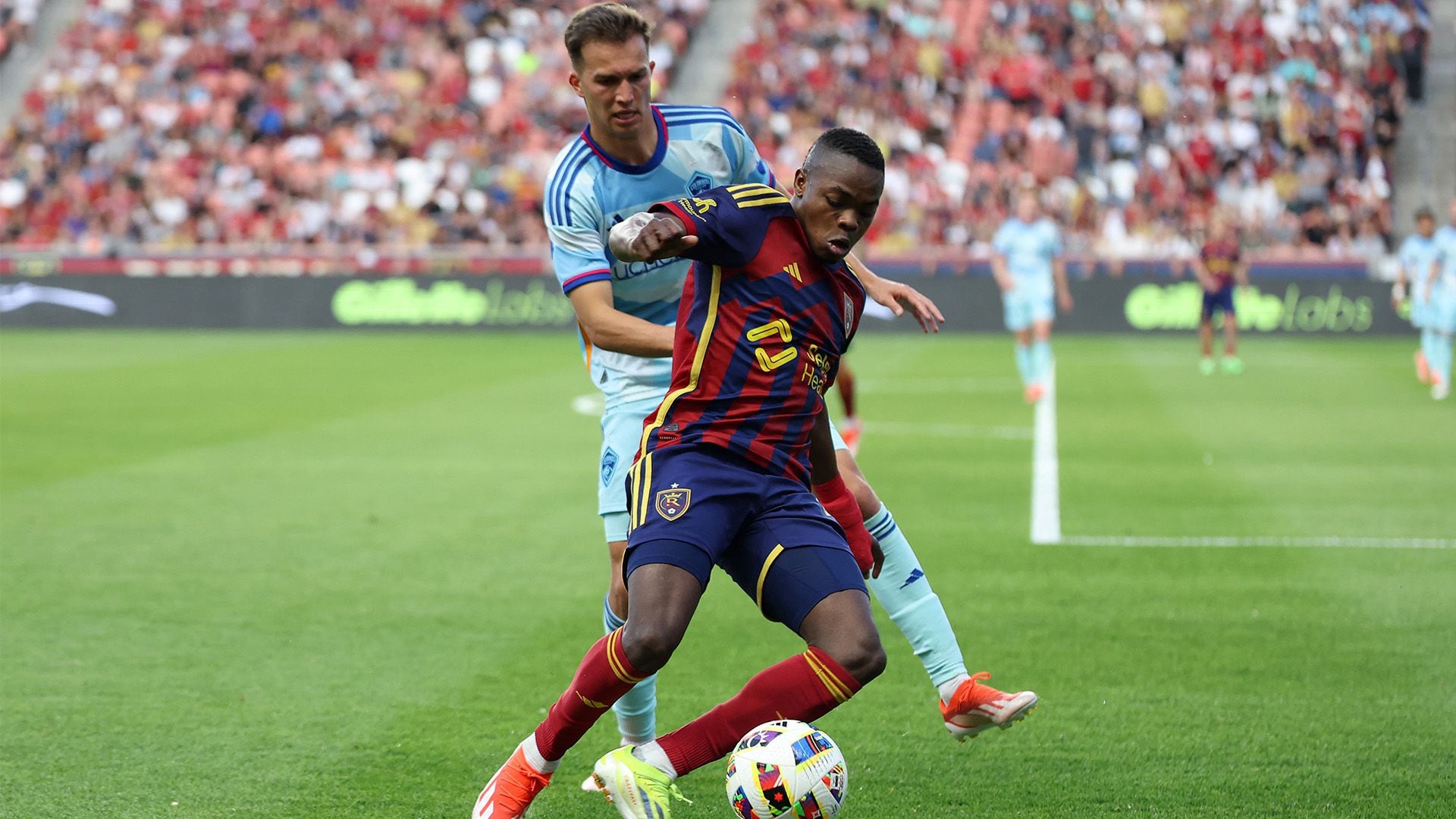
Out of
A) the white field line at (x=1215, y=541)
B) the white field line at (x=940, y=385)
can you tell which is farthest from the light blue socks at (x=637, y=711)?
the white field line at (x=940, y=385)

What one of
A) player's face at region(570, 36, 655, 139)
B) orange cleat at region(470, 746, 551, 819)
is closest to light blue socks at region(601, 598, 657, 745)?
orange cleat at region(470, 746, 551, 819)

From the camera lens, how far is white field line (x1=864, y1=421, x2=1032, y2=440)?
13.5 meters

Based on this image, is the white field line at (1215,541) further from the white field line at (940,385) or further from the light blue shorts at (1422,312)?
the light blue shorts at (1422,312)

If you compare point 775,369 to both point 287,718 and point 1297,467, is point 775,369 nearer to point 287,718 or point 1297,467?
point 287,718

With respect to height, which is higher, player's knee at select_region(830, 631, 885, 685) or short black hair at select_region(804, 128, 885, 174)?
short black hair at select_region(804, 128, 885, 174)

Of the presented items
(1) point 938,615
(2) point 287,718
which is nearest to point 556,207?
(1) point 938,615

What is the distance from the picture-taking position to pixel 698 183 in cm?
481

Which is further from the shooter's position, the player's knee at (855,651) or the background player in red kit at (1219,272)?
the background player in red kit at (1219,272)

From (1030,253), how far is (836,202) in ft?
47.0

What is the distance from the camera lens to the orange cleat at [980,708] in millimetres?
4434

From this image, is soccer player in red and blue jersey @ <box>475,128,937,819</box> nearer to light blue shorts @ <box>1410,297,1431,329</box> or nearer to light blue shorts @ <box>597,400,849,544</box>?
light blue shorts @ <box>597,400,849,544</box>

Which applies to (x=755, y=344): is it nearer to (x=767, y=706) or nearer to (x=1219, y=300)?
(x=767, y=706)

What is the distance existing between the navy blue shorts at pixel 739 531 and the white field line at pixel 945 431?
9335 mm

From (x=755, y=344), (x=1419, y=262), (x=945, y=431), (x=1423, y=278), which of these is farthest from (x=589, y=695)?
(x=1419, y=262)
